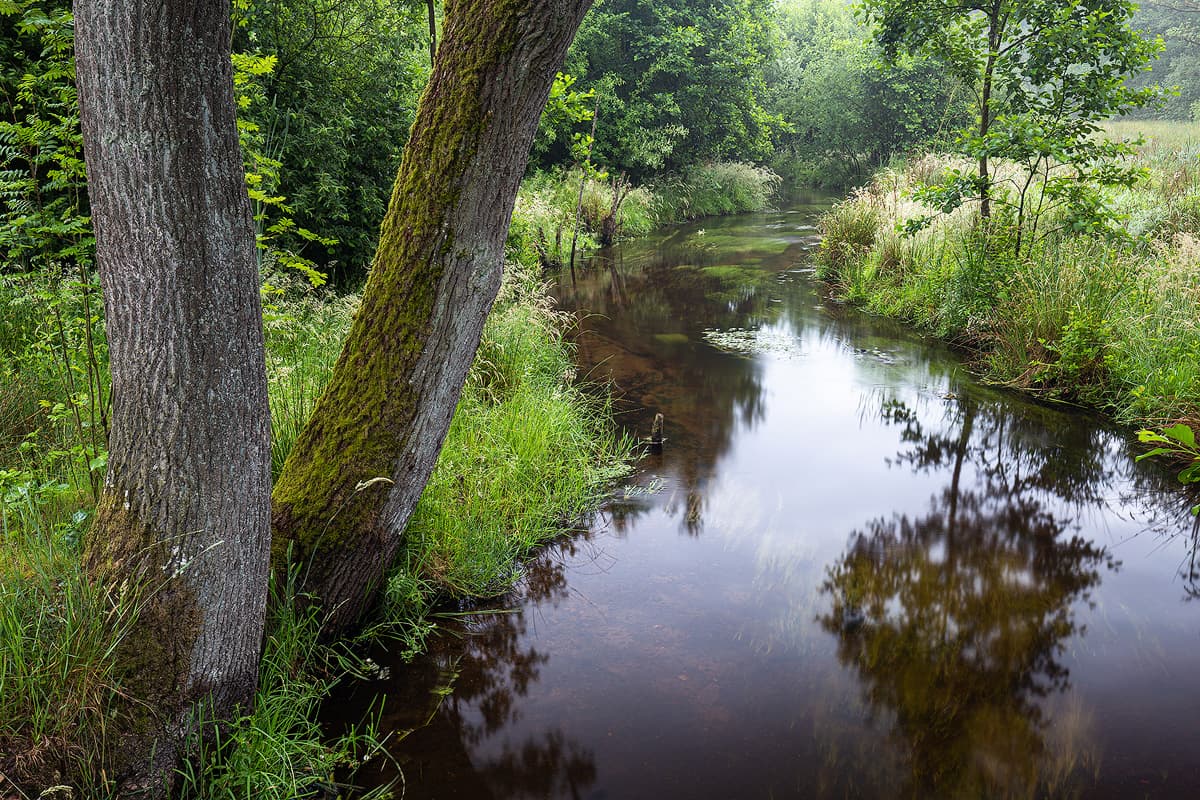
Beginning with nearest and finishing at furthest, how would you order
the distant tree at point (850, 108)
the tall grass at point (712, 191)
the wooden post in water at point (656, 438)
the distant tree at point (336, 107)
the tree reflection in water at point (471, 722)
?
the tree reflection in water at point (471, 722)
the wooden post in water at point (656, 438)
the distant tree at point (336, 107)
the tall grass at point (712, 191)
the distant tree at point (850, 108)

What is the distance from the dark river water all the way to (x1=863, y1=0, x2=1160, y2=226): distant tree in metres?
2.13

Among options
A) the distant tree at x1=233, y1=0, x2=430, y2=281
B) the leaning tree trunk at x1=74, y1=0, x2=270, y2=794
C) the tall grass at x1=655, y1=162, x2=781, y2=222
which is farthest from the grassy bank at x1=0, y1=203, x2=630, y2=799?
the tall grass at x1=655, y1=162, x2=781, y2=222

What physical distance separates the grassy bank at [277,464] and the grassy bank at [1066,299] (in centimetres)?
395

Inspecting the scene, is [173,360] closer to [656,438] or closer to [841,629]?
[841,629]

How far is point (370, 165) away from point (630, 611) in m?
5.66

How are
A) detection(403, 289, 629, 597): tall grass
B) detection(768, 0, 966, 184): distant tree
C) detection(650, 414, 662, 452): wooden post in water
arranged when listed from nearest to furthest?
detection(403, 289, 629, 597): tall grass
detection(650, 414, 662, 452): wooden post in water
detection(768, 0, 966, 184): distant tree

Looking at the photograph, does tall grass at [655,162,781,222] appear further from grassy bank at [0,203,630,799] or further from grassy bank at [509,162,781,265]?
grassy bank at [0,203,630,799]

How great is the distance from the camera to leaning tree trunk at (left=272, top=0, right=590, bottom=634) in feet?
8.63

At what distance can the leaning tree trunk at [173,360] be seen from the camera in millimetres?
2018

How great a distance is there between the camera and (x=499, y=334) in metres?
6.00

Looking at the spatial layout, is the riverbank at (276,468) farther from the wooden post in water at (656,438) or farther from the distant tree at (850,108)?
the distant tree at (850,108)

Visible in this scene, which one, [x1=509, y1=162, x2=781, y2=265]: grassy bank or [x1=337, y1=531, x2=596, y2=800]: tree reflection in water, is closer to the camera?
[x1=337, y1=531, x2=596, y2=800]: tree reflection in water

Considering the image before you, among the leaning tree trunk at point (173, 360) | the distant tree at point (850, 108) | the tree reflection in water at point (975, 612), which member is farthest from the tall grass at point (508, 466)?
the distant tree at point (850, 108)

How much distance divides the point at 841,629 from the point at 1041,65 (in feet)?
20.2
